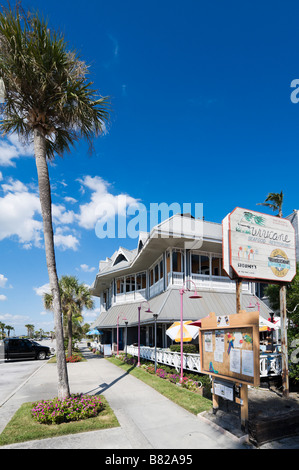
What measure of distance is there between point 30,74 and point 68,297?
21.6 metres

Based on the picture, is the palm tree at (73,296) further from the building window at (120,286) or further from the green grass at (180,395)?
the green grass at (180,395)

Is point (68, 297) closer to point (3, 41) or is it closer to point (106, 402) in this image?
point (106, 402)

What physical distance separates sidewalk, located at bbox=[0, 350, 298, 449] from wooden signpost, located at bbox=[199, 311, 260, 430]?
880 mm

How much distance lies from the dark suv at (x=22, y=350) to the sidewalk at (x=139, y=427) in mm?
14912

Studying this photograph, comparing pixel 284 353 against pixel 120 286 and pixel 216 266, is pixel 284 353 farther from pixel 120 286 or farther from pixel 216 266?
pixel 120 286

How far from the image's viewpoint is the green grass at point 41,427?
653 centimetres

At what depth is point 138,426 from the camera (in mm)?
7188

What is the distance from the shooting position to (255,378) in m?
6.12

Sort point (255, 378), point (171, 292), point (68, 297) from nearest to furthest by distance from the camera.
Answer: point (255, 378) < point (171, 292) < point (68, 297)

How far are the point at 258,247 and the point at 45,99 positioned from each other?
8592 millimetres

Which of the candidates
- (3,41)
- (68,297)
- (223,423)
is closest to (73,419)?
(223,423)

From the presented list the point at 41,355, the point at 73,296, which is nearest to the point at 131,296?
the point at 73,296

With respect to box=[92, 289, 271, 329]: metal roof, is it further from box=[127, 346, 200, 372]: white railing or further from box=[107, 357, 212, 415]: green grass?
box=[107, 357, 212, 415]: green grass

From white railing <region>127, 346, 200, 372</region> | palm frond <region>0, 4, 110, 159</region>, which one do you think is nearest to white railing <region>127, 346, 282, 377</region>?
white railing <region>127, 346, 200, 372</region>
